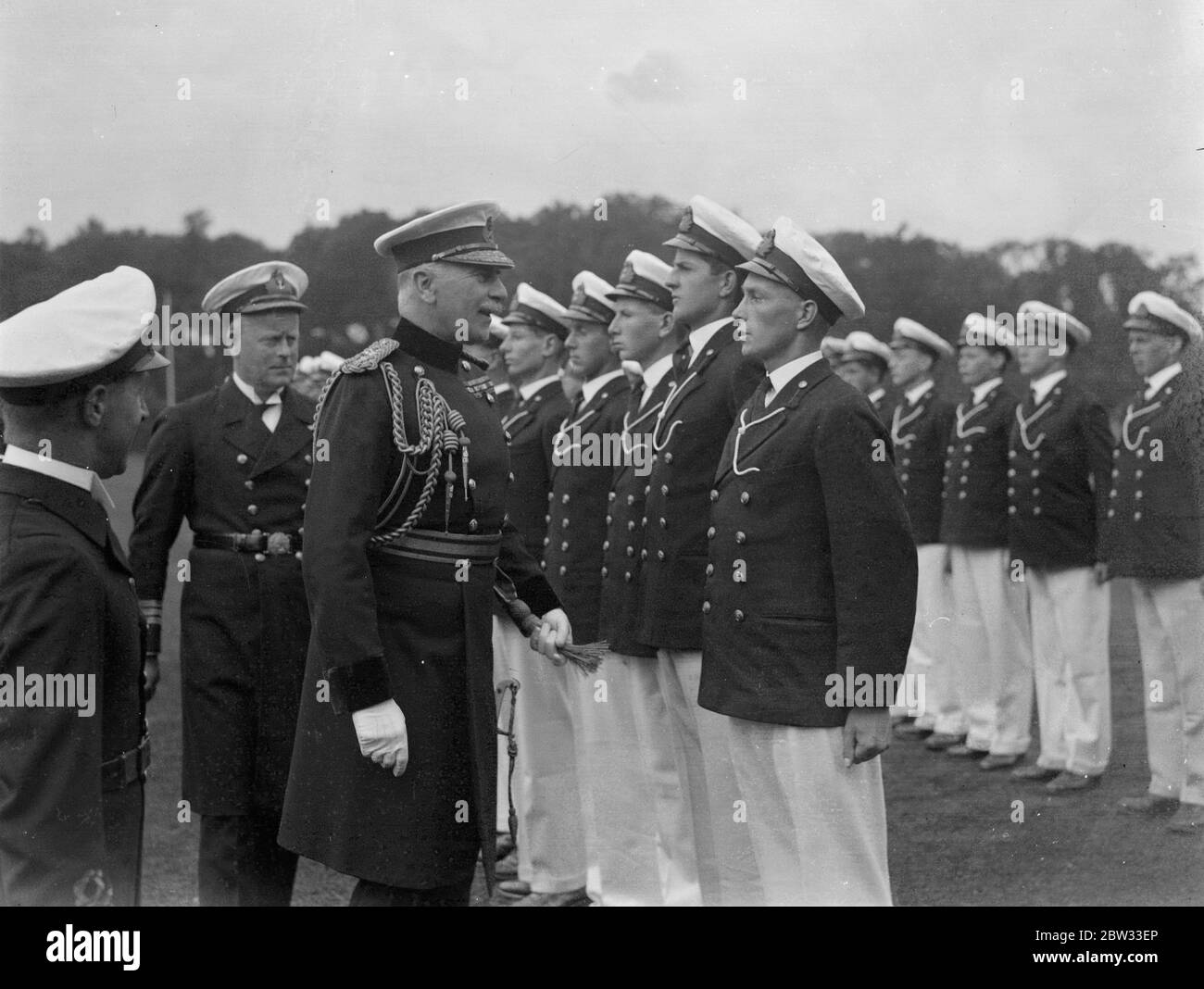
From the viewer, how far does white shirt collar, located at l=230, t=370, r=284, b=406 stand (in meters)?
Result: 5.78

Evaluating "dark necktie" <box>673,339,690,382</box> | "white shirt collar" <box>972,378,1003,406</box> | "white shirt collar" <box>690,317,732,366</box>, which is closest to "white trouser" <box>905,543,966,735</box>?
"white shirt collar" <box>972,378,1003,406</box>

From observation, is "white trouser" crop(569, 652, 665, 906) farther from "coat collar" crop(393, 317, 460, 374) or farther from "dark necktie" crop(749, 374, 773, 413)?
"coat collar" crop(393, 317, 460, 374)

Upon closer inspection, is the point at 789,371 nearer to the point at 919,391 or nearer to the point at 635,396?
the point at 635,396

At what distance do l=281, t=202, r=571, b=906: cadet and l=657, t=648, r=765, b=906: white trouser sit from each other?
3.99 ft

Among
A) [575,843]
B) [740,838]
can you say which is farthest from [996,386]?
[740,838]

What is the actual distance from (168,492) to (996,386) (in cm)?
584

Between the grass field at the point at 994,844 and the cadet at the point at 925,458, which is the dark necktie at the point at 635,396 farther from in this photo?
the cadet at the point at 925,458

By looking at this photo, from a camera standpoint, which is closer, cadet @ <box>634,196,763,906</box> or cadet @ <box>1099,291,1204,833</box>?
cadet @ <box>634,196,763,906</box>

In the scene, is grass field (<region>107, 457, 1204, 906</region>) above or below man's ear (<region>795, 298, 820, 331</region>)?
below

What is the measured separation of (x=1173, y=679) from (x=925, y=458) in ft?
10.4

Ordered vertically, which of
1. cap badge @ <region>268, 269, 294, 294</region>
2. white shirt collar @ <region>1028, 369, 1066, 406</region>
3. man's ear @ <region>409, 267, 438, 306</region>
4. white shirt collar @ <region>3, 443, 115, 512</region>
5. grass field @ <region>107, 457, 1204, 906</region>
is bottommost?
grass field @ <region>107, 457, 1204, 906</region>

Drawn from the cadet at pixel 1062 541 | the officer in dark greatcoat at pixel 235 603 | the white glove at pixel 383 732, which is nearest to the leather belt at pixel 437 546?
the white glove at pixel 383 732

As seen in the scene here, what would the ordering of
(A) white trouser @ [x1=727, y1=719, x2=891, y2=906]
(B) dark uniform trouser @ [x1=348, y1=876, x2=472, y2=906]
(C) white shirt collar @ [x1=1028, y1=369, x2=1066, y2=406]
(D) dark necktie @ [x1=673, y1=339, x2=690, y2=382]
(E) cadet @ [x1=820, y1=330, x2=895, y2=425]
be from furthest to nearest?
1. (E) cadet @ [x1=820, y1=330, x2=895, y2=425]
2. (C) white shirt collar @ [x1=1028, y1=369, x2=1066, y2=406]
3. (D) dark necktie @ [x1=673, y1=339, x2=690, y2=382]
4. (A) white trouser @ [x1=727, y1=719, x2=891, y2=906]
5. (B) dark uniform trouser @ [x1=348, y1=876, x2=472, y2=906]

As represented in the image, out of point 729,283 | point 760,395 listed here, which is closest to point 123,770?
point 760,395
